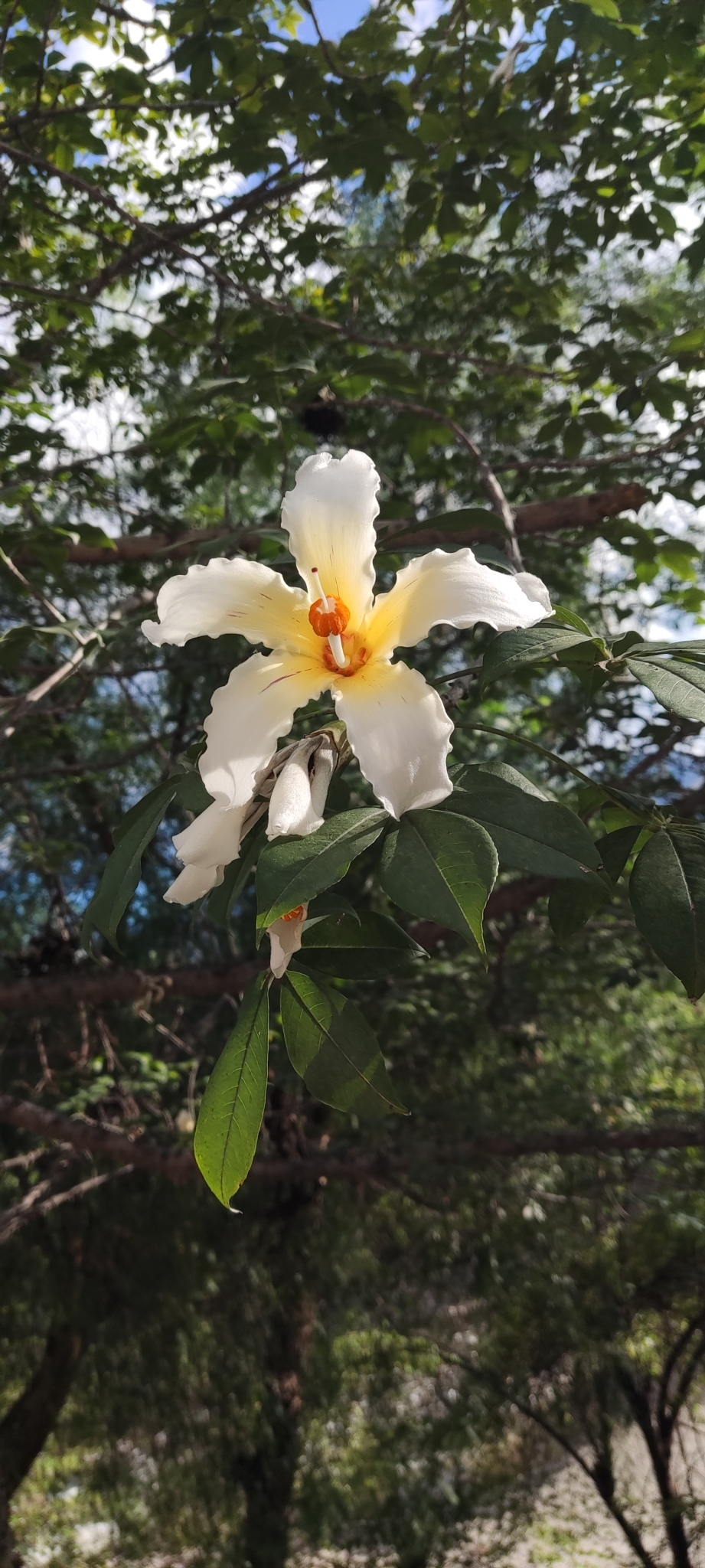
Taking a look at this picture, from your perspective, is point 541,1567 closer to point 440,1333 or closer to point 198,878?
point 440,1333

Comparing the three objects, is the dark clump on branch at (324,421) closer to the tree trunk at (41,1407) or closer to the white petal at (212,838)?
the white petal at (212,838)

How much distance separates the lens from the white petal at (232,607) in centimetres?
39

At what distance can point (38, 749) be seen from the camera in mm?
2025

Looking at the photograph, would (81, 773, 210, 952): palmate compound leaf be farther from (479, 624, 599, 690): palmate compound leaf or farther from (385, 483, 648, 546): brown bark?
(385, 483, 648, 546): brown bark

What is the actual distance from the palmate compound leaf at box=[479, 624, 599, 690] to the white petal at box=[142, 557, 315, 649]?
0.32ft

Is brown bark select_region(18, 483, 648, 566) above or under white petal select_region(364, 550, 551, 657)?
above

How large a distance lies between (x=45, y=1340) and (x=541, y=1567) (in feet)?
4.84

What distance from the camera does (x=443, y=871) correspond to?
1.04 ft

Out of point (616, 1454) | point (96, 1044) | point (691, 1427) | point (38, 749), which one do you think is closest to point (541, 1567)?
point (616, 1454)

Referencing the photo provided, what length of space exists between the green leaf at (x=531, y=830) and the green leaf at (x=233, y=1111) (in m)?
0.11

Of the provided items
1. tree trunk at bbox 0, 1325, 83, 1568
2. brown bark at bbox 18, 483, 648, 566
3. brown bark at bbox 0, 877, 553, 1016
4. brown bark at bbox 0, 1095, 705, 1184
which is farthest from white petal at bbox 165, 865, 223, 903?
tree trunk at bbox 0, 1325, 83, 1568

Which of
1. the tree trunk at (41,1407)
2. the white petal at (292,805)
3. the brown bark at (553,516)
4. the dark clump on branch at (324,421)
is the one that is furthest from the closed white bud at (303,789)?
the tree trunk at (41,1407)

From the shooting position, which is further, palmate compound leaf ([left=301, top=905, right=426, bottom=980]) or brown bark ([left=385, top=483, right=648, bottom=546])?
brown bark ([left=385, top=483, right=648, bottom=546])

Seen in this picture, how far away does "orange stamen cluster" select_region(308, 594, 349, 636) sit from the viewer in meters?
0.42
